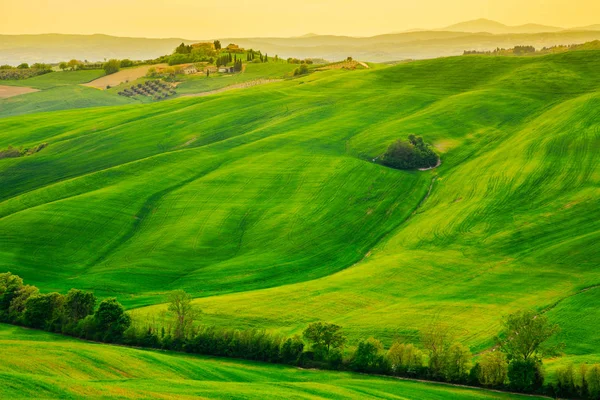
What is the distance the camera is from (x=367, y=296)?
87.9 meters

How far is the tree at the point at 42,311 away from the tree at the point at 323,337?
101 feet

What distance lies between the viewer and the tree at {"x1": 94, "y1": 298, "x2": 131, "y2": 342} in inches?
2943

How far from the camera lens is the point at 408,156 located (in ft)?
466

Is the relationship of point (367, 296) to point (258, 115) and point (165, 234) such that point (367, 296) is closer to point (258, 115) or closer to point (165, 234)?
point (165, 234)

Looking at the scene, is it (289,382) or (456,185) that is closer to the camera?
(289,382)

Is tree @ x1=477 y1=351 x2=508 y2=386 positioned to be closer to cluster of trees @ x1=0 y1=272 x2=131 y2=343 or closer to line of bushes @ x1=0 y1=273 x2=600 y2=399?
line of bushes @ x1=0 y1=273 x2=600 y2=399

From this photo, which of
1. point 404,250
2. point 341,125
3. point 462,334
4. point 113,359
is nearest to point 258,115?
point 341,125

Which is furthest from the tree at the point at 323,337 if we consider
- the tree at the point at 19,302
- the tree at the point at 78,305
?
the tree at the point at 19,302

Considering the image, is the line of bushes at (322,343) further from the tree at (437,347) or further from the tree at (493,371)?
the tree at (437,347)

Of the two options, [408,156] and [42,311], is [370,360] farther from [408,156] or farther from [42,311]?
[408,156]

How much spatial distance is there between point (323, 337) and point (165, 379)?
2034 centimetres

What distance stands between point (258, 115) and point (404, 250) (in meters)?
89.6

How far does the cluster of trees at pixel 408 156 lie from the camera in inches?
5556

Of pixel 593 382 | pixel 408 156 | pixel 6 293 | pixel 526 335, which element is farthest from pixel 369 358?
pixel 408 156
